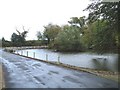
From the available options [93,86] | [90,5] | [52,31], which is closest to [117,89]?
[93,86]

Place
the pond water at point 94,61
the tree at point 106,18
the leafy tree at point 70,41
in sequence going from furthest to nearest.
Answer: the leafy tree at point 70,41 → the pond water at point 94,61 → the tree at point 106,18

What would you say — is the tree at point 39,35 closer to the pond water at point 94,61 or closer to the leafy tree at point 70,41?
the leafy tree at point 70,41

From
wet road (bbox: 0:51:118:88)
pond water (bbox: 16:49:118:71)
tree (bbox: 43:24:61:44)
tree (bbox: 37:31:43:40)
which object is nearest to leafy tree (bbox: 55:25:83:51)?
tree (bbox: 43:24:61:44)

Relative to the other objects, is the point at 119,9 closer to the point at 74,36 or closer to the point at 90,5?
the point at 90,5

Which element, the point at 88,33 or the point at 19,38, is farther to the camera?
the point at 19,38

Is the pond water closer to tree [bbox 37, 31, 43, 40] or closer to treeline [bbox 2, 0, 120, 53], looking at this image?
treeline [bbox 2, 0, 120, 53]

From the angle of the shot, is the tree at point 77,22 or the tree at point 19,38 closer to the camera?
the tree at point 77,22

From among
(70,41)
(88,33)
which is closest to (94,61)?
(88,33)

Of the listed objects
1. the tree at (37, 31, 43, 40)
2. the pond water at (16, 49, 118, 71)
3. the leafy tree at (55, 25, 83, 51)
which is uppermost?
the tree at (37, 31, 43, 40)

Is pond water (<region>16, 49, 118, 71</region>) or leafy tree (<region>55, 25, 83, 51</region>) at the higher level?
leafy tree (<region>55, 25, 83, 51</region>)

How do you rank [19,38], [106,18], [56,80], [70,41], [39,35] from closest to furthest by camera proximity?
[56,80]
[106,18]
[70,41]
[19,38]
[39,35]

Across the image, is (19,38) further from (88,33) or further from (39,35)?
(88,33)

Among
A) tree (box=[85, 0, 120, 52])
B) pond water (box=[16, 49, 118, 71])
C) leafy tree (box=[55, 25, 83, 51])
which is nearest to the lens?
tree (box=[85, 0, 120, 52])

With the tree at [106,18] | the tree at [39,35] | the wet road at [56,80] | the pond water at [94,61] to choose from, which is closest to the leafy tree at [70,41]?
the pond water at [94,61]
